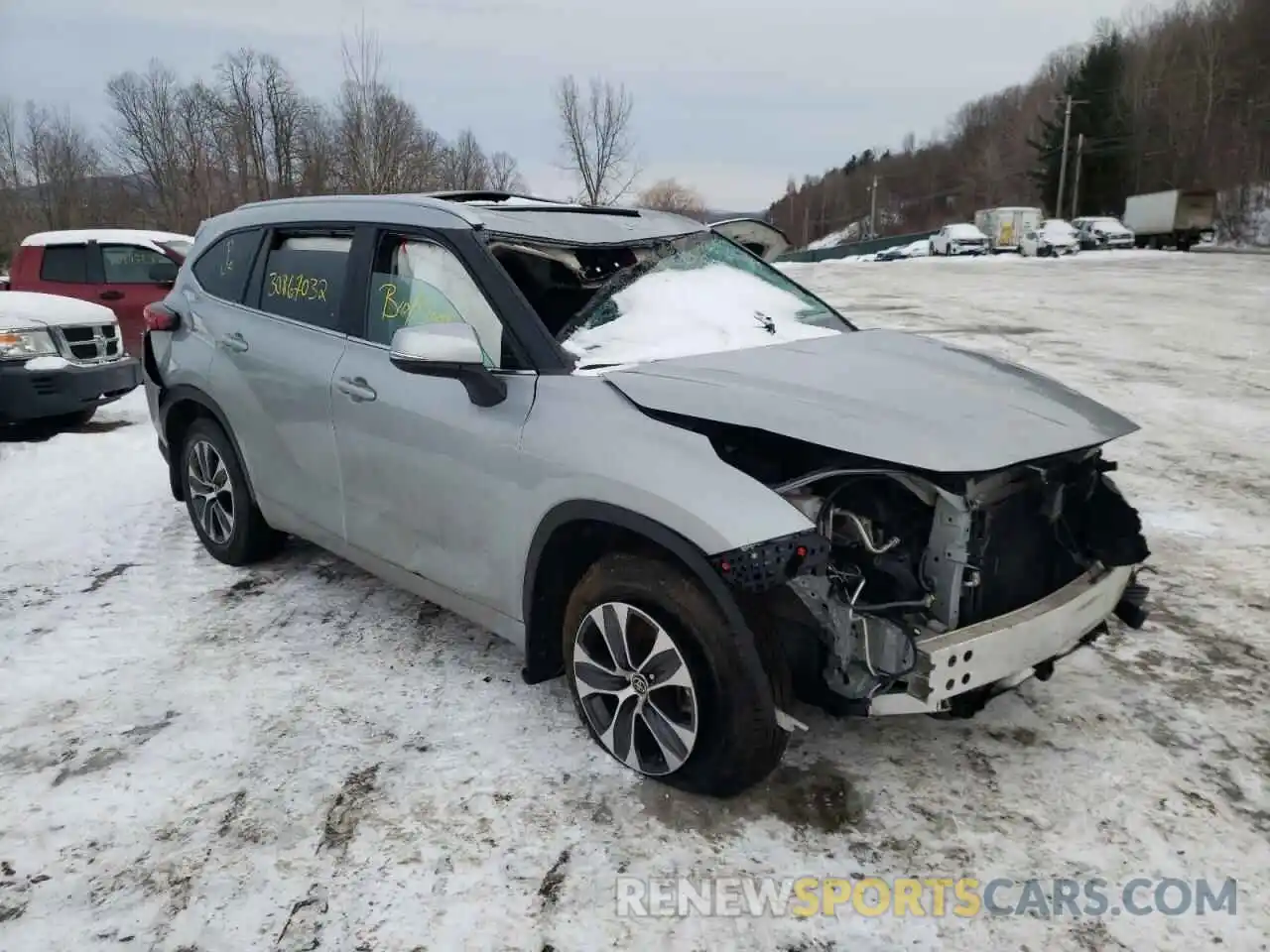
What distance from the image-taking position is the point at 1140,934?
90.3 inches

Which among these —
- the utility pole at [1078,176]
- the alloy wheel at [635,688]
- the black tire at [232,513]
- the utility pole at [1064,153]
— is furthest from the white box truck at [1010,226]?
the alloy wheel at [635,688]

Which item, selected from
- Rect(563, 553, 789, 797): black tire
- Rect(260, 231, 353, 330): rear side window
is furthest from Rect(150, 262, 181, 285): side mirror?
Rect(563, 553, 789, 797): black tire

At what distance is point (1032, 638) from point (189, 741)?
9.45 ft

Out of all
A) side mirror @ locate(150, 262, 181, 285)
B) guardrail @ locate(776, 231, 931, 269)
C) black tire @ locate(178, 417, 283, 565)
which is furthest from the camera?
guardrail @ locate(776, 231, 931, 269)

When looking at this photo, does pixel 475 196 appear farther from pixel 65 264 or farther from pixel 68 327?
pixel 65 264

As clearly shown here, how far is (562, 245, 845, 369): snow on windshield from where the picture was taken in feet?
10.5

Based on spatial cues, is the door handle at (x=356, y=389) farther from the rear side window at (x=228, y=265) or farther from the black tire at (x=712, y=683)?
the black tire at (x=712, y=683)

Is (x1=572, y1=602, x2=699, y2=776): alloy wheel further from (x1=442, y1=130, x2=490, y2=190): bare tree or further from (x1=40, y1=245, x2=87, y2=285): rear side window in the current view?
(x1=442, y1=130, x2=490, y2=190): bare tree

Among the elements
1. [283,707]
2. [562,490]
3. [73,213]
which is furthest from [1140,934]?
[73,213]

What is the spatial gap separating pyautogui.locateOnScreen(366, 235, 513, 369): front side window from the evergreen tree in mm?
69565

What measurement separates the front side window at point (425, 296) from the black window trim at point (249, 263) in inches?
42.3

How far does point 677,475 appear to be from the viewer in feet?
8.61

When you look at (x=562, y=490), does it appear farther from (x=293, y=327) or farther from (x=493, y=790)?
(x=293, y=327)

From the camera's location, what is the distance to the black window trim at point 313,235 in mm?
3779
